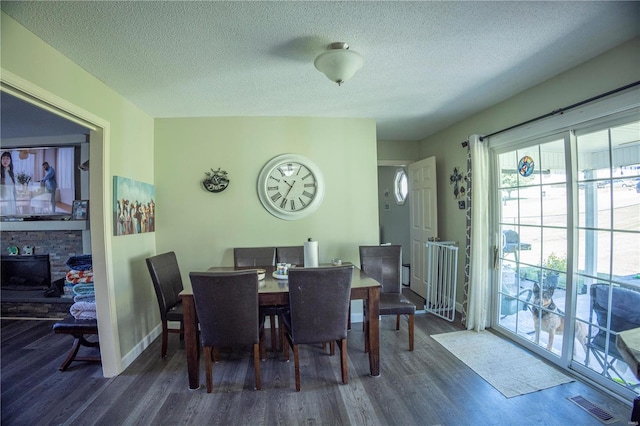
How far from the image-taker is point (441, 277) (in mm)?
3504

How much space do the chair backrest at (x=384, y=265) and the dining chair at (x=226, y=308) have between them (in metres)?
1.31

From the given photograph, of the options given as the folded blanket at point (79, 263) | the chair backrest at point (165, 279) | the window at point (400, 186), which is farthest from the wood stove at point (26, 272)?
the window at point (400, 186)

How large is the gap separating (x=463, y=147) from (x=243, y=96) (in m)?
2.54

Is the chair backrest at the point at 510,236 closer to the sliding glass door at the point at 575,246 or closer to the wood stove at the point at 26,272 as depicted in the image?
the sliding glass door at the point at 575,246

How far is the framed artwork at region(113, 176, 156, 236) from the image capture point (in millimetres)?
2348

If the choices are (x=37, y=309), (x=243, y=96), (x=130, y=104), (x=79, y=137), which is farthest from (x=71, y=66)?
(x=37, y=309)

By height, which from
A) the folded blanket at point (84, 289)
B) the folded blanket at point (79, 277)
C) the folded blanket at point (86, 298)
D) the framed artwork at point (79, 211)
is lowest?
the folded blanket at point (86, 298)

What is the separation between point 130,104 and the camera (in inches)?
103

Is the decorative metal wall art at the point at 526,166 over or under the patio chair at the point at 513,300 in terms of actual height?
over

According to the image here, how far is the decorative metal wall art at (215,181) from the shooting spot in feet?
10.0

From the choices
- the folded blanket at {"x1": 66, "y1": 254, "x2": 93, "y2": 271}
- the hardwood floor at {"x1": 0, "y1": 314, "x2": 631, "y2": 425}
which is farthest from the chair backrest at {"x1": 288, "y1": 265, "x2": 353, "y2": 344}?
the folded blanket at {"x1": 66, "y1": 254, "x2": 93, "y2": 271}

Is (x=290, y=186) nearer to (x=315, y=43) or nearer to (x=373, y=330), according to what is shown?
(x=315, y=43)

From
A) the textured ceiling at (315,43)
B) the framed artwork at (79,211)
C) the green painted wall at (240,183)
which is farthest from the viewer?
the framed artwork at (79,211)

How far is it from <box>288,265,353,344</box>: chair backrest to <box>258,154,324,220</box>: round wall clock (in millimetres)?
1277
